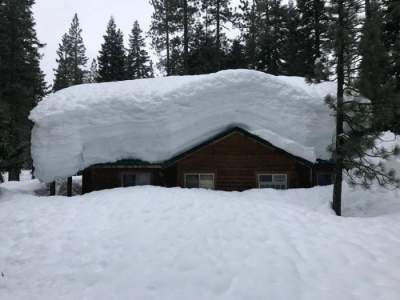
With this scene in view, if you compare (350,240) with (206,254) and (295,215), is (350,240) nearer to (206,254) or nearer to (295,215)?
(295,215)

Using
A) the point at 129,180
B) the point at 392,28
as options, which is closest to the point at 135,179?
the point at 129,180

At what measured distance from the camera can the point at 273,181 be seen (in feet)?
57.4

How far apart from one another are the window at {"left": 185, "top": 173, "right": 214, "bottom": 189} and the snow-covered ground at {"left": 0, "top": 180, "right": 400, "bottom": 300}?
5768mm

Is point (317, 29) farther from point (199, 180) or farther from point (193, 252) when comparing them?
point (193, 252)

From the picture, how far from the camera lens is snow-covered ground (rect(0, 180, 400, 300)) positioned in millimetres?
5910

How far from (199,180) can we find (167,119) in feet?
13.4

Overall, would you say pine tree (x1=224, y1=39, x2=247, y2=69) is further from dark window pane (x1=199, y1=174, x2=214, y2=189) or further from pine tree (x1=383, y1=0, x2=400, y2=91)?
dark window pane (x1=199, y1=174, x2=214, y2=189)

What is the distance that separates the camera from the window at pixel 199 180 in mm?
17625

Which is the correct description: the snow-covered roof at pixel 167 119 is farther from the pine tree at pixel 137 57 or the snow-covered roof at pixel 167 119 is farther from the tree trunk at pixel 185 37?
the pine tree at pixel 137 57

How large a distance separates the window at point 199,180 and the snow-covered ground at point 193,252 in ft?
18.9

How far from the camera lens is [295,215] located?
404 inches

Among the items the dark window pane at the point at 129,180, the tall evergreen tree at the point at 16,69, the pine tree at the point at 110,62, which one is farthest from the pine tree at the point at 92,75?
the dark window pane at the point at 129,180

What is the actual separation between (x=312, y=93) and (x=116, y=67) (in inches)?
978

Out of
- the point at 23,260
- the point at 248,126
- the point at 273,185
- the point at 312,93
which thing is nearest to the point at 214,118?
the point at 248,126
